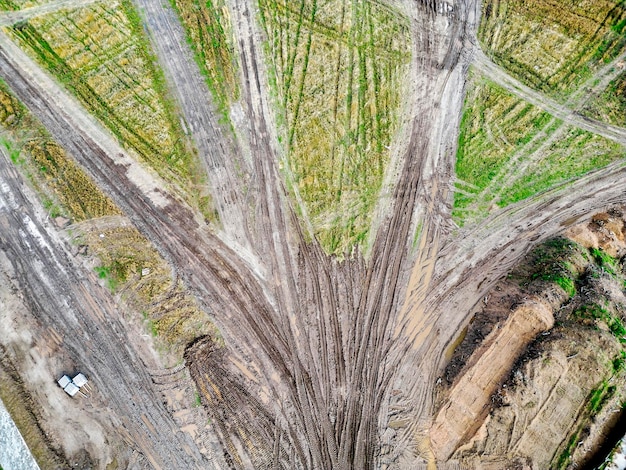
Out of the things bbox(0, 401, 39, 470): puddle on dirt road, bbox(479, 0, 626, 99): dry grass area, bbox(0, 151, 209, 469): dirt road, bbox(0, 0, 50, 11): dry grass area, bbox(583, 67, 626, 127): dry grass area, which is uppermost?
bbox(479, 0, 626, 99): dry grass area

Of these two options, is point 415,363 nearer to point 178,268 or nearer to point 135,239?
point 178,268

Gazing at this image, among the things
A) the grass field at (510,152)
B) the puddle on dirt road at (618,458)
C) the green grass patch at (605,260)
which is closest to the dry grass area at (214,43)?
the grass field at (510,152)

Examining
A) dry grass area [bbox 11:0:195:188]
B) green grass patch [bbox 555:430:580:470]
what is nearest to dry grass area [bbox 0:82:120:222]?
dry grass area [bbox 11:0:195:188]

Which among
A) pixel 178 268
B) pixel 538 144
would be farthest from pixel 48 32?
pixel 538 144

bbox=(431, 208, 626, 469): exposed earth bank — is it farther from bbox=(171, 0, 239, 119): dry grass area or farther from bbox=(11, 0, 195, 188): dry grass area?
bbox=(171, 0, 239, 119): dry grass area

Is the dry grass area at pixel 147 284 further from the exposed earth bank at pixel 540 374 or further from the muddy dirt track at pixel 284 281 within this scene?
the exposed earth bank at pixel 540 374

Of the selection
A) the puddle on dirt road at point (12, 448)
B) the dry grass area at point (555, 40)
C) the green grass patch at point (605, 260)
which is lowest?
the puddle on dirt road at point (12, 448)
